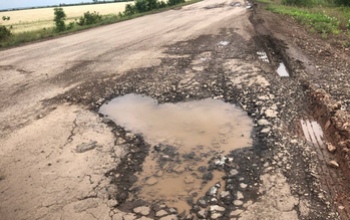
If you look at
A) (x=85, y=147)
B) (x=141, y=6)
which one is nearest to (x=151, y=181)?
(x=85, y=147)

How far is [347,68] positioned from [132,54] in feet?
18.7

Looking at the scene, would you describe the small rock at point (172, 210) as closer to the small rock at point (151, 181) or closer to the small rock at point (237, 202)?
the small rock at point (151, 181)

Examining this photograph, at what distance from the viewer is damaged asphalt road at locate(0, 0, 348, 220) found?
10.7 ft

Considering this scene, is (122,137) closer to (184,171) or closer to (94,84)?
(184,171)

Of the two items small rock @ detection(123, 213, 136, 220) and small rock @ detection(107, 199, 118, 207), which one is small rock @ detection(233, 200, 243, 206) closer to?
small rock @ detection(123, 213, 136, 220)

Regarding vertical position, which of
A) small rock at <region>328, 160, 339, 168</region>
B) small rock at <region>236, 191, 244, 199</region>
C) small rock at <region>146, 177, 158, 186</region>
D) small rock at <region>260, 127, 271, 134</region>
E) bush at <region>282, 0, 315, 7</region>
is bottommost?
small rock at <region>236, 191, 244, 199</region>

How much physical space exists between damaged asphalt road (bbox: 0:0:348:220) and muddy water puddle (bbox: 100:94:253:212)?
1.0 inches

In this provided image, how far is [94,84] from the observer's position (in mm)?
6832

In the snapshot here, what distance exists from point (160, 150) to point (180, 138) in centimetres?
43

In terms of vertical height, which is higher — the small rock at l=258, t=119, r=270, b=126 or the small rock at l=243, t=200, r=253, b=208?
the small rock at l=258, t=119, r=270, b=126

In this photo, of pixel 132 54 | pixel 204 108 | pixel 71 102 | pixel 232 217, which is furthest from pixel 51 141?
pixel 132 54

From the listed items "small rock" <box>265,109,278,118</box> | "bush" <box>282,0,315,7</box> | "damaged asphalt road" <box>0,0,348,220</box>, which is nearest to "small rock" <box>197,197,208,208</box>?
"damaged asphalt road" <box>0,0,348,220</box>

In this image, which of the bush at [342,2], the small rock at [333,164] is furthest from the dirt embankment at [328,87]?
the bush at [342,2]

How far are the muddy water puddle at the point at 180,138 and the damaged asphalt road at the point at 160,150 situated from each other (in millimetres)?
25
